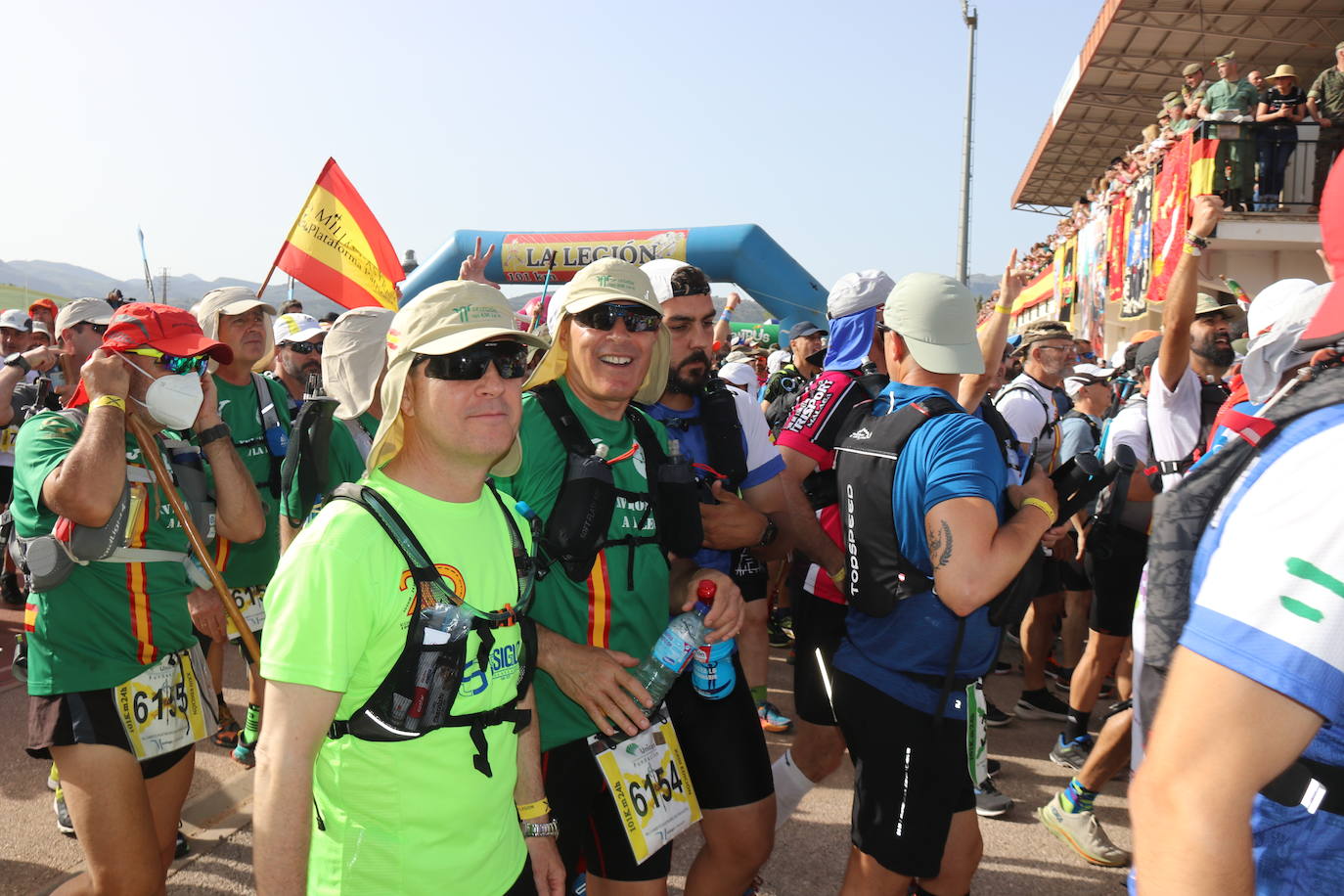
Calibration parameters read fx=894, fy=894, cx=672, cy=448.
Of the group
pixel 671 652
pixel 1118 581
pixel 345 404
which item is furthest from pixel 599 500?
pixel 1118 581

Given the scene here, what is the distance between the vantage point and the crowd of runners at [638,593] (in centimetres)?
115

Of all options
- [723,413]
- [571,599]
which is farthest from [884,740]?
[723,413]

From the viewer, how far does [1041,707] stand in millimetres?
5566

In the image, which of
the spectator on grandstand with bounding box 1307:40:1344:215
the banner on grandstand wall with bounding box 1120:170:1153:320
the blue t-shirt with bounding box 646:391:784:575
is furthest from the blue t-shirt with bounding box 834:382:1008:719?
the banner on grandstand wall with bounding box 1120:170:1153:320

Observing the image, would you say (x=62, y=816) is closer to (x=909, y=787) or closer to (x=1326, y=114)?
(x=909, y=787)

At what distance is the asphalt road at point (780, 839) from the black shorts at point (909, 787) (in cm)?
126

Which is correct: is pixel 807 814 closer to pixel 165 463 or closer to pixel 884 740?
pixel 884 740

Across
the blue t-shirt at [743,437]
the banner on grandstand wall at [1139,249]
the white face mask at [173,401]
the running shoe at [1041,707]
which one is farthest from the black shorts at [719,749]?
the banner on grandstand wall at [1139,249]

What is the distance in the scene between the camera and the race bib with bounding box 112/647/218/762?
272cm

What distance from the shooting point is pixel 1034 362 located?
5.89 m

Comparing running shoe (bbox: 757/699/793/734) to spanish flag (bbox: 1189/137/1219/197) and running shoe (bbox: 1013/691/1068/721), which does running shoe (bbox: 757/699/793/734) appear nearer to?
running shoe (bbox: 1013/691/1068/721)

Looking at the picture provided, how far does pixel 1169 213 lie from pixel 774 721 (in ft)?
36.0

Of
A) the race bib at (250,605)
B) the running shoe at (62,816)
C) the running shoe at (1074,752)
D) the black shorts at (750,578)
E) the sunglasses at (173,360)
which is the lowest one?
the running shoe at (1074,752)

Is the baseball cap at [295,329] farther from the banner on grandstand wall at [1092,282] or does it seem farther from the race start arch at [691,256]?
the banner on grandstand wall at [1092,282]
